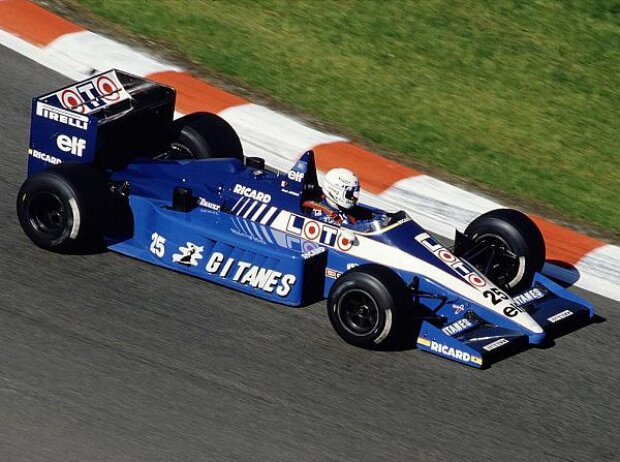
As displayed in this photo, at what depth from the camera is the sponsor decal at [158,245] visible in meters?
8.16

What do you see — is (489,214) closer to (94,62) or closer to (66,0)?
(94,62)

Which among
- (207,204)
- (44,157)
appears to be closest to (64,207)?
(44,157)

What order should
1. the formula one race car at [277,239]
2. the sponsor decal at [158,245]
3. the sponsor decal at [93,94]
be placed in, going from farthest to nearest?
the sponsor decal at [93,94] < the sponsor decal at [158,245] < the formula one race car at [277,239]

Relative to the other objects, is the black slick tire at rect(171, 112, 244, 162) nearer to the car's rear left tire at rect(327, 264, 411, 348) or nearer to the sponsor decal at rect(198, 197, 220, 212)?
the sponsor decal at rect(198, 197, 220, 212)

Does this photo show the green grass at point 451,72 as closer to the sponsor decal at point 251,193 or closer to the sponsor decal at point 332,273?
the sponsor decal at point 251,193

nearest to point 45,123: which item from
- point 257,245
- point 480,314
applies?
point 257,245

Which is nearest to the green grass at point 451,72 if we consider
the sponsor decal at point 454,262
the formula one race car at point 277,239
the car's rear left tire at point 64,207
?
the formula one race car at point 277,239

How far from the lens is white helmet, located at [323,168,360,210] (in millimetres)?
7969

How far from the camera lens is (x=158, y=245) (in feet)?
26.8

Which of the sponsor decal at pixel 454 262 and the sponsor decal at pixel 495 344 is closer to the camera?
the sponsor decal at pixel 495 344

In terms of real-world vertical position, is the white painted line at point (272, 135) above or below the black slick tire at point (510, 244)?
below

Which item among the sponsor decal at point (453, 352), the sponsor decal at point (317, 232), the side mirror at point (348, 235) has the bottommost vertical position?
the sponsor decal at point (453, 352)

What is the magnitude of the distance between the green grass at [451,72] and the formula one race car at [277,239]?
1938 mm

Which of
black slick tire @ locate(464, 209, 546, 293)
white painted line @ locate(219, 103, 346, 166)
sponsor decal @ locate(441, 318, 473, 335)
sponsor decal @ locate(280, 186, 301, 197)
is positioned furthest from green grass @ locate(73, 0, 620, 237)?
sponsor decal @ locate(441, 318, 473, 335)
